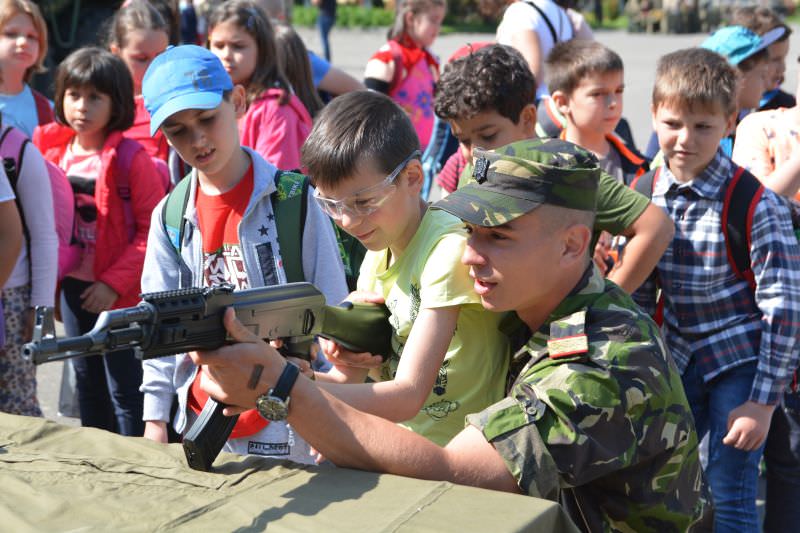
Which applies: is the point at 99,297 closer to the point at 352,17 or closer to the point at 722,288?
the point at 722,288

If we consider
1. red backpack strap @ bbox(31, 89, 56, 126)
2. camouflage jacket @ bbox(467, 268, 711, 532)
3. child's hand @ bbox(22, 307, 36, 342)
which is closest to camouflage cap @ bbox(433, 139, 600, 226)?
camouflage jacket @ bbox(467, 268, 711, 532)

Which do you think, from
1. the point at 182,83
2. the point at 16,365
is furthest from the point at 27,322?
the point at 182,83

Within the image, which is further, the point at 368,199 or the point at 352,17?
the point at 352,17

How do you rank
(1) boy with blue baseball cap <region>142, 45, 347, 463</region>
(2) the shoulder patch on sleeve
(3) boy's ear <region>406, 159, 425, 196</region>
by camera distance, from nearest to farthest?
(2) the shoulder patch on sleeve → (3) boy's ear <region>406, 159, 425, 196</region> → (1) boy with blue baseball cap <region>142, 45, 347, 463</region>

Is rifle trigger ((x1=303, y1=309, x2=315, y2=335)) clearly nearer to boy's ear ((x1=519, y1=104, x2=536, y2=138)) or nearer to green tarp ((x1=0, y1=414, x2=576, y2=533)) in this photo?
green tarp ((x1=0, y1=414, x2=576, y2=533))

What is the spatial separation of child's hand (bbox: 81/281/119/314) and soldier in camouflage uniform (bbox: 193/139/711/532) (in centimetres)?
244

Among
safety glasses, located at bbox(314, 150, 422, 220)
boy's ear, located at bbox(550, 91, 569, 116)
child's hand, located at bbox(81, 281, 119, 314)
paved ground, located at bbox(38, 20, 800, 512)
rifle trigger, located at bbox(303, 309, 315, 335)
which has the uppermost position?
safety glasses, located at bbox(314, 150, 422, 220)

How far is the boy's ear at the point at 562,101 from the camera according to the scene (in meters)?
4.36

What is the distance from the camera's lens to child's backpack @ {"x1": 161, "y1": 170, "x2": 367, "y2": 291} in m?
3.19

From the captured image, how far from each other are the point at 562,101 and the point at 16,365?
2502 mm

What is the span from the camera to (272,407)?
2143 millimetres

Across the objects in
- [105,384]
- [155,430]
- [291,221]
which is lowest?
[105,384]

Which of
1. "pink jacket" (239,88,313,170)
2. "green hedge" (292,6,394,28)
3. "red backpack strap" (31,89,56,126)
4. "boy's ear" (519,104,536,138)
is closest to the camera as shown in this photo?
"boy's ear" (519,104,536,138)

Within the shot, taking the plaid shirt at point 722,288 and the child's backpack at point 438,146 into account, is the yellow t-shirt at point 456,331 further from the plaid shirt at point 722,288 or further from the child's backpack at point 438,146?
the child's backpack at point 438,146
